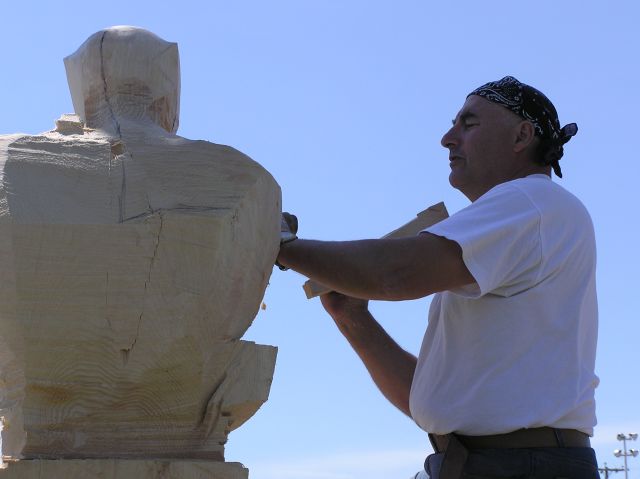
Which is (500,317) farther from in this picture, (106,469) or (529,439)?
(106,469)

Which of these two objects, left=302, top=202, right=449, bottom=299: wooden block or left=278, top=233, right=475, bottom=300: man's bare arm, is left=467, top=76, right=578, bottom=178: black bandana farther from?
left=278, top=233, right=475, bottom=300: man's bare arm

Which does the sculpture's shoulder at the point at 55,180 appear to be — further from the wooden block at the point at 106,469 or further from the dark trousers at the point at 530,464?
the dark trousers at the point at 530,464

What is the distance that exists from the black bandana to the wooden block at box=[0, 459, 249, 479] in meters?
1.41

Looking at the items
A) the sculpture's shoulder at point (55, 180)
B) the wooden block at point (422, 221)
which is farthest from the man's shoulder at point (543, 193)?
the sculpture's shoulder at point (55, 180)

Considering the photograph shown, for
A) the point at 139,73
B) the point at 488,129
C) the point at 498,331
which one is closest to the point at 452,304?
the point at 498,331

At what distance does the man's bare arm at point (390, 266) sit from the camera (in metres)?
2.95

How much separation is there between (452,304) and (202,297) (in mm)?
710

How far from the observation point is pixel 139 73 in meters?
3.30

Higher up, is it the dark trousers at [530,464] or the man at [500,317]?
the man at [500,317]

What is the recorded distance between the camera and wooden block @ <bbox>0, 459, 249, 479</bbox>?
9.24ft

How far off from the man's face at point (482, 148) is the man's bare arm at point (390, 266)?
51 centimetres

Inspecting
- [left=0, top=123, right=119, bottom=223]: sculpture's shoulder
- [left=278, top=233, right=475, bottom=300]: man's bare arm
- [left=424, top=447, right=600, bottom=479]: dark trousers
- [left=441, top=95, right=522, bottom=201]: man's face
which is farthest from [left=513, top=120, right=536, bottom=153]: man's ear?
[left=0, top=123, right=119, bottom=223]: sculpture's shoulder

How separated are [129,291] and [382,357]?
1148 mm

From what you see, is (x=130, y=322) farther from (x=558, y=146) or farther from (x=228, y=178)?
(x=558, y=146)
